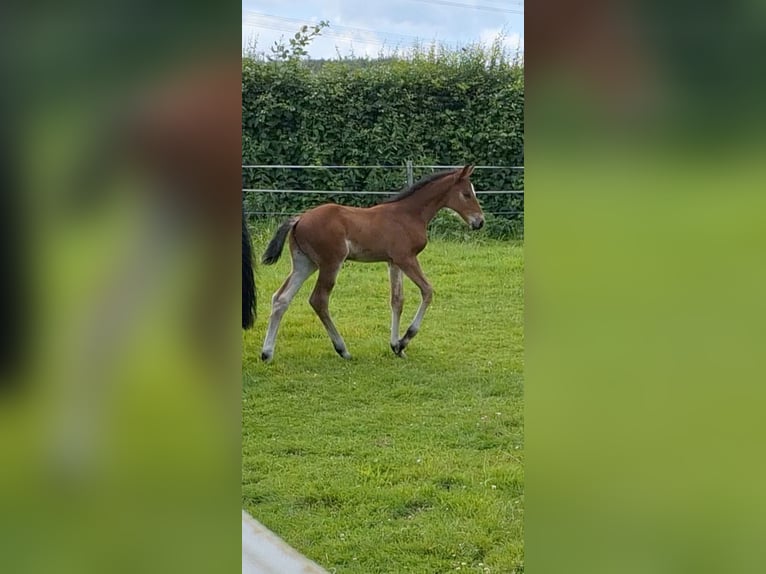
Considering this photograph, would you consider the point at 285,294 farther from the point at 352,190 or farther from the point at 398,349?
the point at 352,190

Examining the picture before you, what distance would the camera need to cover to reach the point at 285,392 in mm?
3324

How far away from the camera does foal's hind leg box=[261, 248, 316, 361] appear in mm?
3406

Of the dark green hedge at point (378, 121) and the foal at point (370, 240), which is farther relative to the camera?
the dark green hedge at point (378, 121)

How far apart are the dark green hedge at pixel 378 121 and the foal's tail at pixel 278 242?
578 millimetres

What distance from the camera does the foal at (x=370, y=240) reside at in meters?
3.42

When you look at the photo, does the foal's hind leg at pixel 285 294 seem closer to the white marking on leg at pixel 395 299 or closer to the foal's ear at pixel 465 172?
the white marking on leg at pixel 395 299
